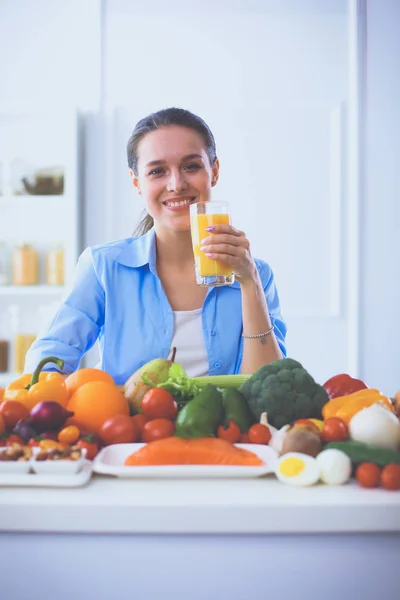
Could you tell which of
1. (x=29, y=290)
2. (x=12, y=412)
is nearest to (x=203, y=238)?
(x=12, y=412)

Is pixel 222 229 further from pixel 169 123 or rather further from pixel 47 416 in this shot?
pixel 47 416

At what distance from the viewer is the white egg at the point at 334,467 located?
2.93ft

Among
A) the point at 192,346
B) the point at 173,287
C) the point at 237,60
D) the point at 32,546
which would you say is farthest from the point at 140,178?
the point at 237,60

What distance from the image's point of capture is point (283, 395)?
1.13 meters

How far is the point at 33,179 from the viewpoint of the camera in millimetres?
3479

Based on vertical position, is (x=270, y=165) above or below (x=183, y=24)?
below

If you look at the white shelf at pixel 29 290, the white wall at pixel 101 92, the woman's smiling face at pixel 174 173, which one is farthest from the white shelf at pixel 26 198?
the woman's smiling face at pixel 174 173

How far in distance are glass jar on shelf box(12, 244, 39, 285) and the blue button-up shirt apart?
5.07ft

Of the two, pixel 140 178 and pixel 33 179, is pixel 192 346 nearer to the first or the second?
pixel 140 178

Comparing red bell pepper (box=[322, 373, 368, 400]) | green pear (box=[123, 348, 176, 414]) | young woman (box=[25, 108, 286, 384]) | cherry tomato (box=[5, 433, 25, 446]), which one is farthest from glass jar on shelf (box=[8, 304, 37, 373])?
cherry tomato (box=[5, 433, 25, 446])

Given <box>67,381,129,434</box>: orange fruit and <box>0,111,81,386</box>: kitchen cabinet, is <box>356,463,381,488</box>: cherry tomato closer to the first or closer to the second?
<box>67,381,129,434</box>: orange fruit

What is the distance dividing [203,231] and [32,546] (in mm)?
890

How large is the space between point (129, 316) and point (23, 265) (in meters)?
1.68

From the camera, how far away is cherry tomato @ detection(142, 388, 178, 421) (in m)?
1.10
